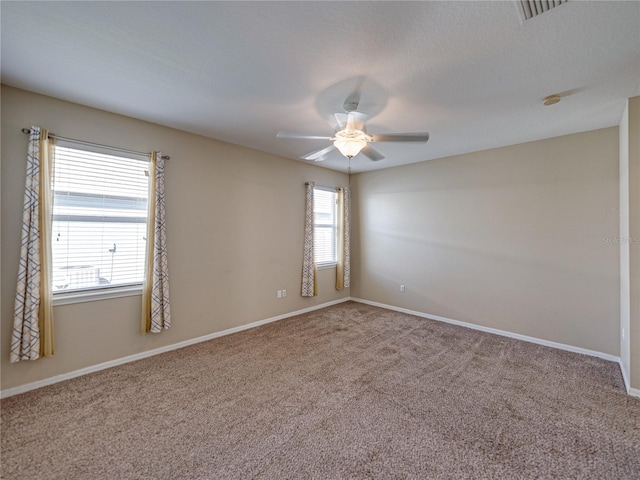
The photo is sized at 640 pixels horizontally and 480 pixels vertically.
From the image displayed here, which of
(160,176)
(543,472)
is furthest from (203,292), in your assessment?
(543,472)

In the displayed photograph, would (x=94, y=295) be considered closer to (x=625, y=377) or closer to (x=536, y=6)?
(x=536, y=6)

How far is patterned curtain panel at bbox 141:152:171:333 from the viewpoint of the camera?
3.15 m

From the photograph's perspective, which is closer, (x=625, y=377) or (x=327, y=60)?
(x=327, y=60)

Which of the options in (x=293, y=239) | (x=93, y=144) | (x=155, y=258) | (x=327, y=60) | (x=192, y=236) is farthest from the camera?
(x=293, y=239)

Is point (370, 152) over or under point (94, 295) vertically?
Result: over

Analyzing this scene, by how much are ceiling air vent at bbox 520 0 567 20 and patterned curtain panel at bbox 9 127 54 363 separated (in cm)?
375

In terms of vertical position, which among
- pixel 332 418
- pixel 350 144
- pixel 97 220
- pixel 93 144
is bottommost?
pixel 332 418

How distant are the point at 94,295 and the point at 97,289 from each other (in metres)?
0.06

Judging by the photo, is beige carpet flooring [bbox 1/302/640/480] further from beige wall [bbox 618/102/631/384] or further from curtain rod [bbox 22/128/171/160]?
curtain rod [bbox 22/128/171/160]

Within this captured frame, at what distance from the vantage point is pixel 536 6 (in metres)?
1.54

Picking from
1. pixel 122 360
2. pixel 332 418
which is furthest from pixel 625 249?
pixel 122 360

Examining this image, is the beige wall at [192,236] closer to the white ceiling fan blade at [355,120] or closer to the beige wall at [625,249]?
the white ceiling fan blade at [355,120]

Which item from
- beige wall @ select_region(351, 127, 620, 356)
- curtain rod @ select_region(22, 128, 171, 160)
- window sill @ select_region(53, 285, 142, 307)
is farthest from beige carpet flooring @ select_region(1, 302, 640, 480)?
curtain rod @ select_region(22, 128, 171, 160)

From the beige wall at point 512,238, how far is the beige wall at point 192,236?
1.46 meters
